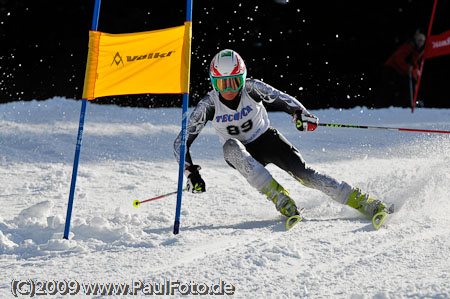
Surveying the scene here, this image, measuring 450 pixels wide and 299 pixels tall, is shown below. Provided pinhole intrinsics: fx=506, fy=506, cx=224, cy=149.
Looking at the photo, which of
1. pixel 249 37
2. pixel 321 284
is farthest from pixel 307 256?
pixel 249 37

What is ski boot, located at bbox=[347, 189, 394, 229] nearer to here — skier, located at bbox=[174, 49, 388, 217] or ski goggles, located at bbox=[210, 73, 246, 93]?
skier, located at bbox=[174, 49, 388, 217]

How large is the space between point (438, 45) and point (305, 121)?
22.2 ft

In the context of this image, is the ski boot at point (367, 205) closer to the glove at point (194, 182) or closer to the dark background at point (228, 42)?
the glove at point (194, 182)

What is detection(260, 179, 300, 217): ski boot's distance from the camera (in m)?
3.38

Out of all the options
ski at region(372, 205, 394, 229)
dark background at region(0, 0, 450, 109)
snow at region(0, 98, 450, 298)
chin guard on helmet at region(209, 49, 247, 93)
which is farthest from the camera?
dark background at region(0, 0, 450, 109)

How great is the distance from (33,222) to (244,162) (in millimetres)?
1419

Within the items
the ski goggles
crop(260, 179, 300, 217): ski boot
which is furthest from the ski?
the ski goggles

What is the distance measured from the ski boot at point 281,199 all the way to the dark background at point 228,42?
10224 mm

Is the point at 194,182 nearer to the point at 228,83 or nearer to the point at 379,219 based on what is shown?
the point at 228,83

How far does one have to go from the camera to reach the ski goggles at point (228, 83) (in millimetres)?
3604

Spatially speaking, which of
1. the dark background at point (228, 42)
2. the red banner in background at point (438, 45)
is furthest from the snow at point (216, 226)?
the dark background at point (228, 42)

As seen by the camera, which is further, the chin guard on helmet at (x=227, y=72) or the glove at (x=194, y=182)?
the chin guard on helmet at (x=227, y=72)

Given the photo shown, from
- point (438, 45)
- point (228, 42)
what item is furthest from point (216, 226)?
point (228, 42)

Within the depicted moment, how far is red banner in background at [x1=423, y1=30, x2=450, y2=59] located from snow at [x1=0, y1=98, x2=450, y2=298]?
9.88ft
